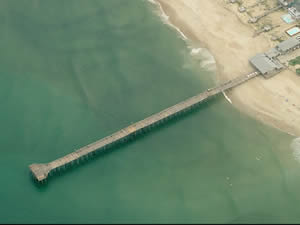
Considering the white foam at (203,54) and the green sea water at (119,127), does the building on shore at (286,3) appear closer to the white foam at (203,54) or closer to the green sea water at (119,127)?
the white foam at (203,54)

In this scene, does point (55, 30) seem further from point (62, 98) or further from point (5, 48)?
point (62, 98)

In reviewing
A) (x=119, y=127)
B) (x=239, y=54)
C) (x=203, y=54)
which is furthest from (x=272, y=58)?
(x=119, y=127)

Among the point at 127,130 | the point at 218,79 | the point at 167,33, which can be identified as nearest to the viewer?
the point at 127,130

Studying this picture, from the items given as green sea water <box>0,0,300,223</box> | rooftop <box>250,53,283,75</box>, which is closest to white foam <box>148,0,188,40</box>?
green sea water <box>0,0,300,223</box>

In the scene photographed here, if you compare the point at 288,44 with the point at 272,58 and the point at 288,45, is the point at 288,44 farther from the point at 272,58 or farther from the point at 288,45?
the point at 272,58

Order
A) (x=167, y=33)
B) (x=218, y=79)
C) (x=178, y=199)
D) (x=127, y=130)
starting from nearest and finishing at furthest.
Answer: (x=178, y=199) → (x=127, y=130) → (x=218, y=79) → (x=167, y=33)

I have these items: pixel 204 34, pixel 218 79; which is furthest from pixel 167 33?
pixel 218 79

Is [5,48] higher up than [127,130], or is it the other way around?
[127,130]

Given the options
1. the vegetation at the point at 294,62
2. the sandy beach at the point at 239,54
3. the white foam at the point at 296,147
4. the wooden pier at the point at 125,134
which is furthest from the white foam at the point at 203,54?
the white foam at the point at 296,147
